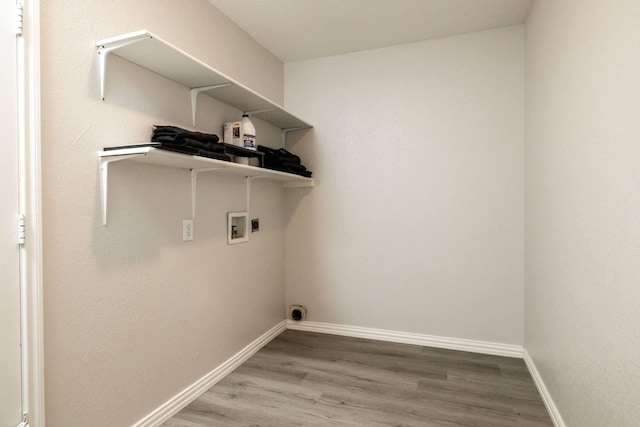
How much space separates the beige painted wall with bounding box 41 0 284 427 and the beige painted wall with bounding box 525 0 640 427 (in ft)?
6.26

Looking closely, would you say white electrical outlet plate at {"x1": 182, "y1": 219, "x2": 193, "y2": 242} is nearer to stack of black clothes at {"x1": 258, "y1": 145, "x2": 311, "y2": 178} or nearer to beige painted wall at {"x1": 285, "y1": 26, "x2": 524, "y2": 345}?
stack of black clothes at {"x1": 258, "y1": 145, "x2": 311, "y2": 178}

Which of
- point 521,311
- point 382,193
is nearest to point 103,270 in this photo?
point 382,193

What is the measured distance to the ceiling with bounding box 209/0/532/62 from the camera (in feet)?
7.17

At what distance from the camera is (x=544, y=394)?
191cm

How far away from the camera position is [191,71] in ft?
5.62

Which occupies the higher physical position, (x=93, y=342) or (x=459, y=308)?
(x=93, y=342)

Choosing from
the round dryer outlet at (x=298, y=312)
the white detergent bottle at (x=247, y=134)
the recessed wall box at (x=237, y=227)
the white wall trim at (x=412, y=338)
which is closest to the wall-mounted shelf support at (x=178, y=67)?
the white detergent bottle at (x=247, y=134)

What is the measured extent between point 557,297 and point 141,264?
207 centimetres

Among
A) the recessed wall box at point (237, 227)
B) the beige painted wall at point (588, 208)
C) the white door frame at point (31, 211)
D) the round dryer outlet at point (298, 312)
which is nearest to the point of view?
the beige painted wall at point (588, 208)

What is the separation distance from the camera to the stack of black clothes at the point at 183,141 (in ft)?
4.89

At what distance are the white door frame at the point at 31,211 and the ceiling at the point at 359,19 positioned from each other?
49.5 inches

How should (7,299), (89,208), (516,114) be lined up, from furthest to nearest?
(516,114)
(89,208)
(7,299)

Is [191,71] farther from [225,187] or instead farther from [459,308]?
[459,308]

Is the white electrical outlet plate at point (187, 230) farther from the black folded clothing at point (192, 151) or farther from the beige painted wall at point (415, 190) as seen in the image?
the beige painted wall at point (415, 190)
